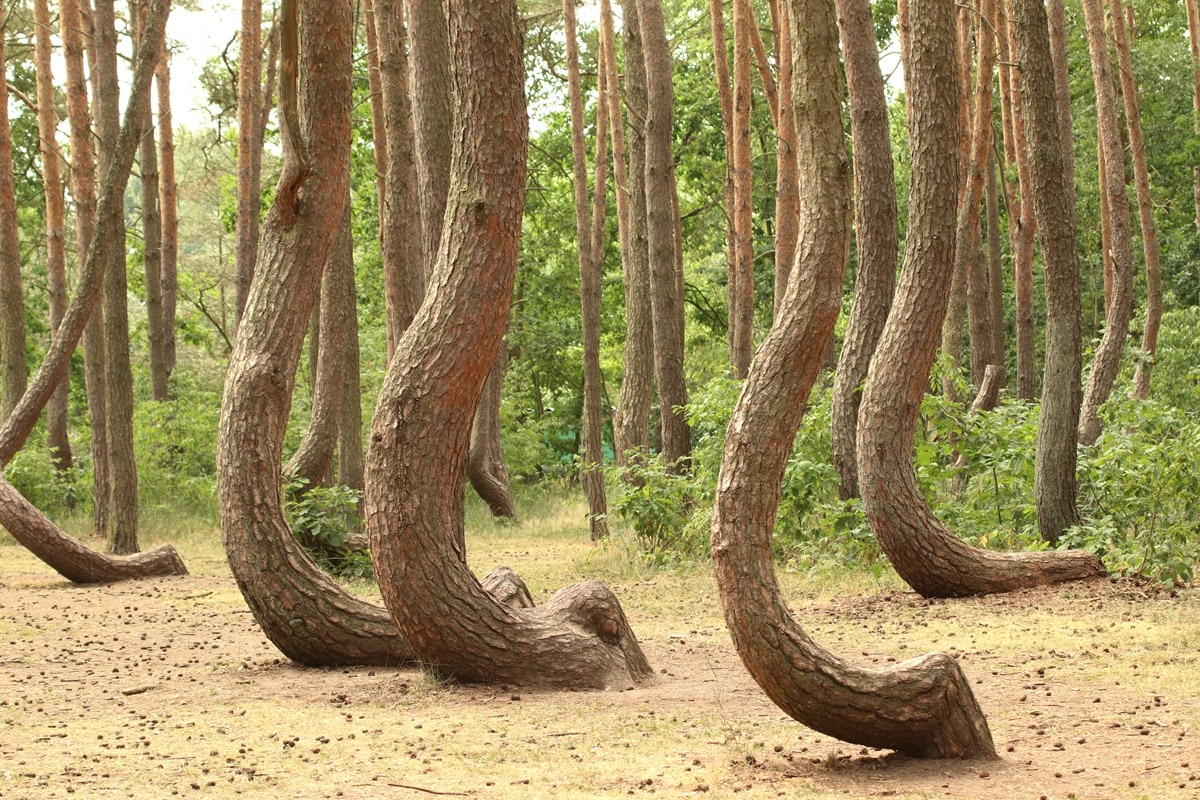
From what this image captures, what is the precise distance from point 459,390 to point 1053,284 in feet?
19.8

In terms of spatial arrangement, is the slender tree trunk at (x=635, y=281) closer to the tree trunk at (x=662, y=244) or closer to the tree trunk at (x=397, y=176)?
the tree trunk at (x=662, y=244)

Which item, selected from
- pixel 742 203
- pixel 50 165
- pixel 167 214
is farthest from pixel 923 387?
pixel 167 214

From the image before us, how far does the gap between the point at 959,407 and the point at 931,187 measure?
254 centimetres

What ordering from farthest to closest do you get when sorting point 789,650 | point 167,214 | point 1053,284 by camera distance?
point 167,214, point 1053,284, point 789,650

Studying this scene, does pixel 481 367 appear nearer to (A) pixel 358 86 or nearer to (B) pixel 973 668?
(B) pixel 973 668

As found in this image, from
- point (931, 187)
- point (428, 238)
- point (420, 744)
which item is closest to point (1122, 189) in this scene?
point (931, 187)

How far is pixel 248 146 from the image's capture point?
17.1 meters

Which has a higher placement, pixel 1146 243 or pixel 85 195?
pixel 85 195

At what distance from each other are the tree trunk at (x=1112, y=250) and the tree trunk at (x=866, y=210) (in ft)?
20.7

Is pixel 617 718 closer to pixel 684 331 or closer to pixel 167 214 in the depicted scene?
pixel 684 331

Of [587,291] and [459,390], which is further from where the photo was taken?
[587,291]

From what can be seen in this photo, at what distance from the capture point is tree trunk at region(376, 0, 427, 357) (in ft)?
37.3

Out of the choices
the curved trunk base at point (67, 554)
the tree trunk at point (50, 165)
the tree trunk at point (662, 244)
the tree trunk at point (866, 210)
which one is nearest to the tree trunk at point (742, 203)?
the tree trunk at point (662, 244)

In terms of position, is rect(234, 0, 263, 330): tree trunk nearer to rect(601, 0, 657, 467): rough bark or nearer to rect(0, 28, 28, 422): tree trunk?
rect(0, 28, 28, 422): tree trunk
